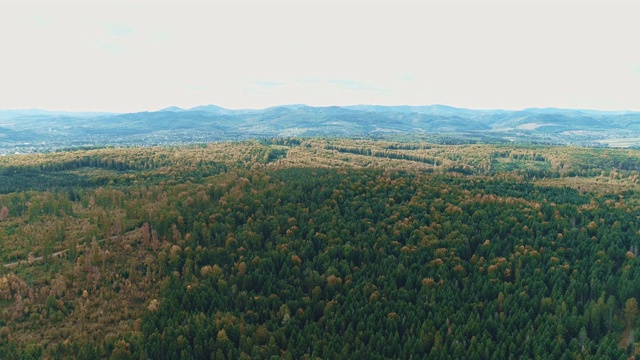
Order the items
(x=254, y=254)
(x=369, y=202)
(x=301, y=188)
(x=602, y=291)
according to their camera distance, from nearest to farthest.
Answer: (x=602, y=291) < (x=254, y=254) < (x=369, y=202) < (x=301, y=188)

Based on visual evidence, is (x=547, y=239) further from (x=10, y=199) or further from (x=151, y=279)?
(x=10, y=199)

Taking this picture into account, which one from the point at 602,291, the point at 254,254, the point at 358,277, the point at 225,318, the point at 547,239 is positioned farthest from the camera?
the point at 547,239

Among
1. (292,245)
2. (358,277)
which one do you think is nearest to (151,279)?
(292,245)

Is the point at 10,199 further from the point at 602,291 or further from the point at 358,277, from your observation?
the point at 602,291

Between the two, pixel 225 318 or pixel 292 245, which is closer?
pixel 225 318

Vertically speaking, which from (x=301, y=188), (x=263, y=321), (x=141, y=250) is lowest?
(x=263, y=321)

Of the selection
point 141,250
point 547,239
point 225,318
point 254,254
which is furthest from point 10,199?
point 547,239

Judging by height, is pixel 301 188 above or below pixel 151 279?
above
